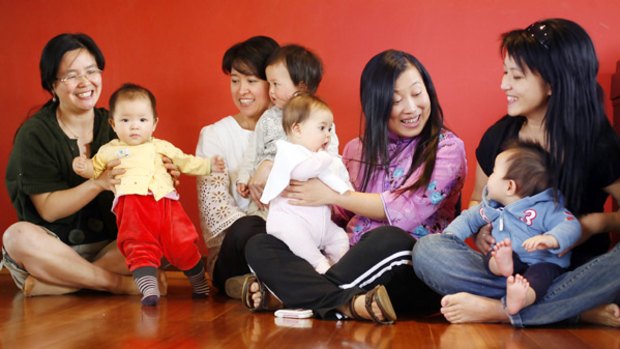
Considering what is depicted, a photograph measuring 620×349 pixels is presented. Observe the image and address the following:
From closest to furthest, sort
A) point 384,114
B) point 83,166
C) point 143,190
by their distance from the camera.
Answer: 1. point 384,114
2. point 143,190
3. point 83,166

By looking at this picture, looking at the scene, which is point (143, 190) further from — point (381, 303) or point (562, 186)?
point (562, 186)

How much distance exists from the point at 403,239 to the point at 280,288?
14.5 inches

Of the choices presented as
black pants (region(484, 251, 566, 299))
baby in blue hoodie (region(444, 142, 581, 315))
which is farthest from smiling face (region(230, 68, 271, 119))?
black pants (region(484, 251, 566, 299))

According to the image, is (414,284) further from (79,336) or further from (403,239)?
(79,336)

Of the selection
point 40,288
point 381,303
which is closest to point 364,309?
point 381,303

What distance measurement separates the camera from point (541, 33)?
2.21m

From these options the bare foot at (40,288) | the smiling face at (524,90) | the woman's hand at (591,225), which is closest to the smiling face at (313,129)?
the smiling face at (524,90)

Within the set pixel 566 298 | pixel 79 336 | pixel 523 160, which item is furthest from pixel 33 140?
pixel 566 298

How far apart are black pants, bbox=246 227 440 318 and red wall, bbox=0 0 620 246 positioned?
95 cm

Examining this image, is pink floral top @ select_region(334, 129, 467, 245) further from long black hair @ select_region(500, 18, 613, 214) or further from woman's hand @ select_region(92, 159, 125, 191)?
woman's hand @ select_region(92, 159, 125, 191)

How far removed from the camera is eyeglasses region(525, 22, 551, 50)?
2197mm

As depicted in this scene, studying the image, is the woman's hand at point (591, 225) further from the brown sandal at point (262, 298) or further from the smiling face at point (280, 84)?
the smiling face at point (280, 84)

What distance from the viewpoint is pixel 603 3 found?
2.91 metres

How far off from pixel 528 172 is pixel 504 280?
298 millimetres
